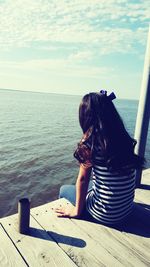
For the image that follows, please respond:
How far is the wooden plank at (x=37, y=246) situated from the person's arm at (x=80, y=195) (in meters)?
0.49

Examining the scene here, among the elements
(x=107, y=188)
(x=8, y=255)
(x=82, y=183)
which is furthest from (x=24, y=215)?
(x=107, y=188)

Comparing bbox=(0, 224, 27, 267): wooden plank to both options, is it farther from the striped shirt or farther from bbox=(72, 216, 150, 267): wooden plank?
the striped shirt

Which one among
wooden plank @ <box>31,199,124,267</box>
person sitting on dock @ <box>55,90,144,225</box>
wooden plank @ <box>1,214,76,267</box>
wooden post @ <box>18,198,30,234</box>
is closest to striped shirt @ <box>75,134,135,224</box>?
person sitting on dock @ <box>55,90,144,225</box>

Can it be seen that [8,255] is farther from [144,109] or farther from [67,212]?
[144,109]

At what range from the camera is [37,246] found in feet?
12.1

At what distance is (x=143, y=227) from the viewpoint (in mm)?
4270

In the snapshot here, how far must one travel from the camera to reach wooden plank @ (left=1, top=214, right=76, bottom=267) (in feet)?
11.2

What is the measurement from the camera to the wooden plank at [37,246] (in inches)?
134

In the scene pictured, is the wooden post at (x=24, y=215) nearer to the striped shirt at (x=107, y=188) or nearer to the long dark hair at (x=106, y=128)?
the striped shirt at (x=107, y=188)

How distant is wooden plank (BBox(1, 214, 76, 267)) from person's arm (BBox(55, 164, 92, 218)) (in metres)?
0.49

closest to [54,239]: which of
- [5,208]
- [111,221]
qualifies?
[111,221]

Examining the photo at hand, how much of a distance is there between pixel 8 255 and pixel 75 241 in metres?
0.92

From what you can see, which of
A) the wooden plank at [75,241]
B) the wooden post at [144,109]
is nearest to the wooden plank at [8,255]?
the wooden plank at [75,241]

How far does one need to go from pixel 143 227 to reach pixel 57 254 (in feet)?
4.78
